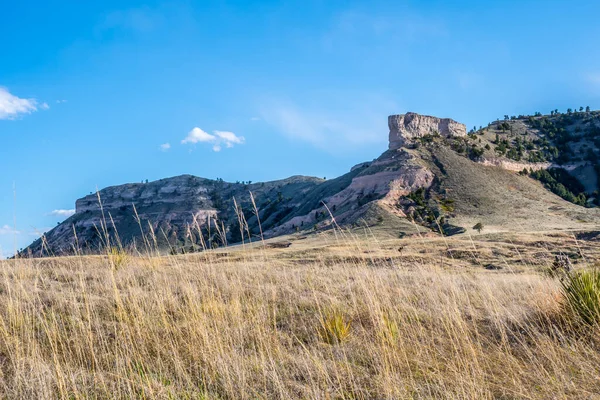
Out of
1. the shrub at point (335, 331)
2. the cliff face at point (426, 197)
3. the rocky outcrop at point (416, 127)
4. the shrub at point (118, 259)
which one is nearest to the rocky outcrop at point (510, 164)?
the cliff face at point (426, 197)

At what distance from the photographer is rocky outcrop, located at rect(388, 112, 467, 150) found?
71.7m

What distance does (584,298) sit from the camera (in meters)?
4.35

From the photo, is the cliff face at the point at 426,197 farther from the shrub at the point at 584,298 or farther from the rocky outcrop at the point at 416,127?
the shrub at the point at 584,298

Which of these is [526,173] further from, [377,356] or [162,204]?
[162,204]

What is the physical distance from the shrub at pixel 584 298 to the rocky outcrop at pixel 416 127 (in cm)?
6717

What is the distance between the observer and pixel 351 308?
17.7ft

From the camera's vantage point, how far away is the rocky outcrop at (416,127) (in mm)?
71688

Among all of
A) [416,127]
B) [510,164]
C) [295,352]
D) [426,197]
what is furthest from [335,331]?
[416,127]

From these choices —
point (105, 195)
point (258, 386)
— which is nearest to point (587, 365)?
point (258, 386)

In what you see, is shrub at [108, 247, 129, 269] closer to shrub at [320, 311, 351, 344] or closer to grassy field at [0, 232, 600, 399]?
grassy field at [0, 232, 600, 399]

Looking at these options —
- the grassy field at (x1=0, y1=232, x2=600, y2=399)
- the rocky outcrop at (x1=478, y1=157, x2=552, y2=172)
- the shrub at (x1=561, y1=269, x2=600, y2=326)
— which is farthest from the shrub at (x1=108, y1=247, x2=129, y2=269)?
the rocky outcrop at (x1=478, y1=157, x2=552, y2=172)

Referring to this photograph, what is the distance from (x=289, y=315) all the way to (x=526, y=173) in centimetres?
6843

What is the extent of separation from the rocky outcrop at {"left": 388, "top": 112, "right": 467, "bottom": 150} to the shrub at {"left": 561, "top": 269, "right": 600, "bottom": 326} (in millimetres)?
67168

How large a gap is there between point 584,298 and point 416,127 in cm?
7296
